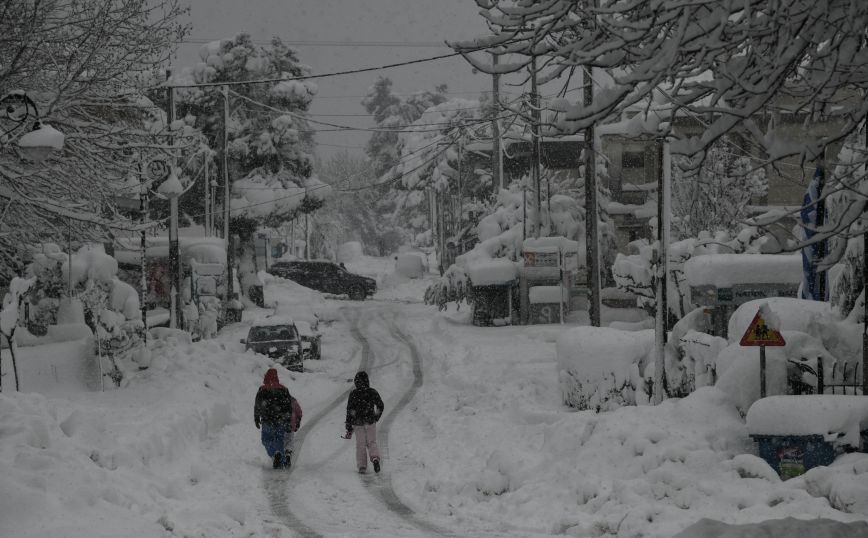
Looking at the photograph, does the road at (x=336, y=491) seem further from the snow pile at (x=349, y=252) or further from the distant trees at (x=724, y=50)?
the snow pile at (x=349, y=252)

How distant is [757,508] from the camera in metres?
9.65

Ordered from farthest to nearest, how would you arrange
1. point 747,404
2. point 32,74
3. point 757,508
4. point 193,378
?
point 193,378 < point 32,74 < point 747,404 < point 757,508

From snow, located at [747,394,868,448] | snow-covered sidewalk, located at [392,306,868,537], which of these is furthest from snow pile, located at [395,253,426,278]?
snow, located at [747,394,868,448]

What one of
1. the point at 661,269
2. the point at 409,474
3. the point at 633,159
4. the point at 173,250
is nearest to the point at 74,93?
the point at 409,474

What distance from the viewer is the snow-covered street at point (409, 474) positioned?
9.71 meters

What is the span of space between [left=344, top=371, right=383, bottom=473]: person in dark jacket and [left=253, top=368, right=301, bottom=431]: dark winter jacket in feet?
2.90

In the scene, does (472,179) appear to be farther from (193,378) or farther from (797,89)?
(797,89)

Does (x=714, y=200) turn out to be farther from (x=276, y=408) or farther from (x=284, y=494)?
(x=284, y=494)

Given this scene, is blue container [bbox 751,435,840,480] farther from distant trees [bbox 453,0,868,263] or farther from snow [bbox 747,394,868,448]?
distant trees [bbox 453,0,868,263]

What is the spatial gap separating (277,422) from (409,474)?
2218mm

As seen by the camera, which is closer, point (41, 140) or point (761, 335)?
point (41, 140)

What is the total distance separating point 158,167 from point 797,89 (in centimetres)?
1992

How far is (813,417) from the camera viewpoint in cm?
1101

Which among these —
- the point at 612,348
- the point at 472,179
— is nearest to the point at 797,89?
the point at 612,348
